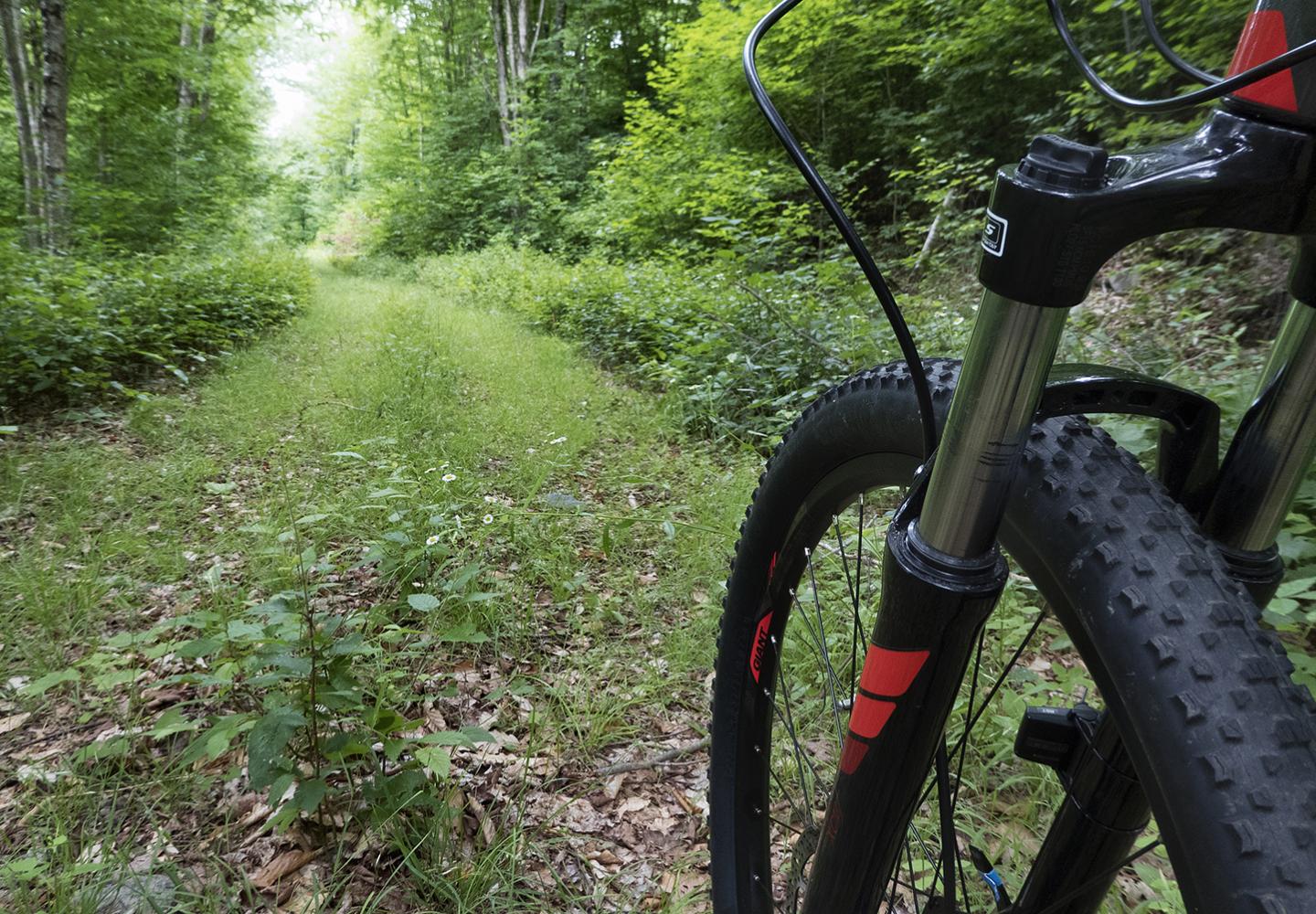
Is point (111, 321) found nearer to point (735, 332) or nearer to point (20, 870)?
point (735, 332)

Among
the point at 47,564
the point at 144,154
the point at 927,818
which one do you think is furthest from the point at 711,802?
the point at 144,154

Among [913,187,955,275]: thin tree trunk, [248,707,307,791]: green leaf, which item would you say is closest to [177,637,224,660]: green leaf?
[248,707,307,791]: green leaf

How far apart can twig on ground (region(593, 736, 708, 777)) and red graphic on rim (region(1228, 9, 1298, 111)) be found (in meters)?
1.82

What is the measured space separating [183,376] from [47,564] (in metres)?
2.42

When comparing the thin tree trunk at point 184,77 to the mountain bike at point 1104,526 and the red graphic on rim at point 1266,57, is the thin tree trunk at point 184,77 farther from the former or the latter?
the red graphic on rim at point 1266,57

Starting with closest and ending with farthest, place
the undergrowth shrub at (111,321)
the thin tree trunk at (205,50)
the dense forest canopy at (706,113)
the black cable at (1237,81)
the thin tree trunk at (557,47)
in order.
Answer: the black cable at (1237,81) → the undergrowth shrub at (111,321) → the dense forest canopy at (706,113) → the thin tree trunk at (205,50) → the thin tree trunk at (557,47)

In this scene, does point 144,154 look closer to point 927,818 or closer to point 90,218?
point 90,218

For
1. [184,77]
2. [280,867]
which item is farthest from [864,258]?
[184,77]

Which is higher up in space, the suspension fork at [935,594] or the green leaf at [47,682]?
the suspension fork at [935,594]

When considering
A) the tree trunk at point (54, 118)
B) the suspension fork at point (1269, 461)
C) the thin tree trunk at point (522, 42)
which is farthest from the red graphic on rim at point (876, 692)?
the thin tree trunk at point (522, 42)

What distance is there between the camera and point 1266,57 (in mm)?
490

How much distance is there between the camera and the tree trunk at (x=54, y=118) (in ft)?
19.4

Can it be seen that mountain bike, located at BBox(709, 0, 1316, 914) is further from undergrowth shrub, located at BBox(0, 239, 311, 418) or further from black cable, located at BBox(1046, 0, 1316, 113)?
undergrowth shrub, located at BBox(0, 239, 311, 418)

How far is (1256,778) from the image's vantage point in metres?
0.43
